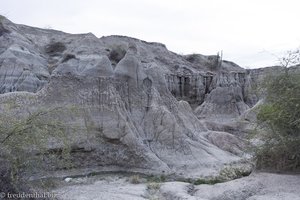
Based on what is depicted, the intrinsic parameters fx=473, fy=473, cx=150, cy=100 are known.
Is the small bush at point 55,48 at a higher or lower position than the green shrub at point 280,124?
higher

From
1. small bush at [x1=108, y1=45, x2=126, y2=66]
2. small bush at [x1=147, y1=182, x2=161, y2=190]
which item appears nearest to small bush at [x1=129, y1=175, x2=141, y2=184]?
small bush at [x1=147, y1=182, x2=161, y2=190]

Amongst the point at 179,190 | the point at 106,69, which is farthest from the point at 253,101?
the point at 179,190

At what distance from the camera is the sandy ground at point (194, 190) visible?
1130 centimetres

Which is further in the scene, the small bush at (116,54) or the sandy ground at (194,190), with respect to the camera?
the small bush at (116,54)

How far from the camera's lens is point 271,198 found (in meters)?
11.0

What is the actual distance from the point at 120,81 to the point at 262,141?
19.0 feet

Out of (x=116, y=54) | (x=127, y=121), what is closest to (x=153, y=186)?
(x=127, y=121)

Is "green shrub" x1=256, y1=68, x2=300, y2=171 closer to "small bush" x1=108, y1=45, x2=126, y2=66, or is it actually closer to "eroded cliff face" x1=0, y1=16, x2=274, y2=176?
"eroded cliff face" x1=0, y1=16, x2=274, y2=176

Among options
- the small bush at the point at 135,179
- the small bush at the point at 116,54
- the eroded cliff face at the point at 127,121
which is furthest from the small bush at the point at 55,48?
the small bush at the point at 135,179

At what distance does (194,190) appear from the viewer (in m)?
12.6

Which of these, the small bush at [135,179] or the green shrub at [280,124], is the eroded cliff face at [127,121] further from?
the green shrub at [280,124]

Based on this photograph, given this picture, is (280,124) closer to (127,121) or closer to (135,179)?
(135,179)

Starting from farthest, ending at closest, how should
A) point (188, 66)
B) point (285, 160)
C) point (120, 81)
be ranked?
point (188, 66) → point (120, 81) → point (285, 160)

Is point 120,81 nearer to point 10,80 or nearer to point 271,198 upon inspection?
point 271,198
